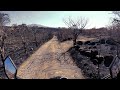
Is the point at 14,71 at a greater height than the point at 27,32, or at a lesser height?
greater
